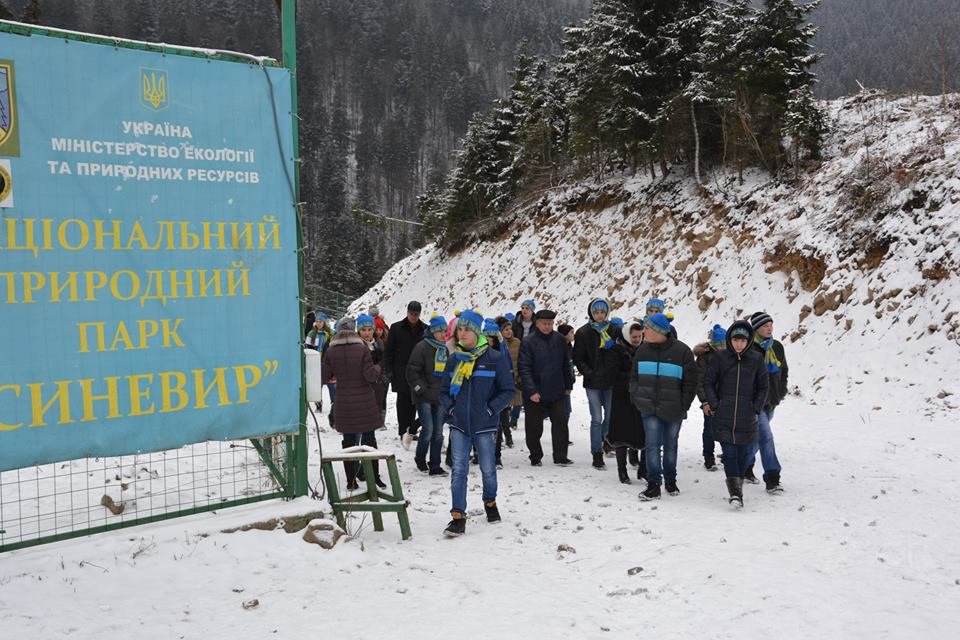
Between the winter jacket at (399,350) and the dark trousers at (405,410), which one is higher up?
the winter jacket at (399,350)

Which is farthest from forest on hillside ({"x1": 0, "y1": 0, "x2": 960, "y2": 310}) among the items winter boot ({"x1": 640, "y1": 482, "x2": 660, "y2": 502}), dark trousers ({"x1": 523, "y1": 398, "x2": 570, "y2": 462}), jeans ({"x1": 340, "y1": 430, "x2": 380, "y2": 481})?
winter boot ({"x1": 640, "y1": 482, "x2": 660, "y2": 502})

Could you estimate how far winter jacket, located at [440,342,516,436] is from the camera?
19.0ft

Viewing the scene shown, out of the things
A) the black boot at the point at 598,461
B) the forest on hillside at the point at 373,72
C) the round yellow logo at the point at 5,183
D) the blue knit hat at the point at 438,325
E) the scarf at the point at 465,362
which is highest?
the forest on hillside at the point at 373,72

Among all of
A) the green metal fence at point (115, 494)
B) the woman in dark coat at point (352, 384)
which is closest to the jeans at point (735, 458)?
the woman in dark coat at point (352, 384)

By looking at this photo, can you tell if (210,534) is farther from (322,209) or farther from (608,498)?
(322,209)

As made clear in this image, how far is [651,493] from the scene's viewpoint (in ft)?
22.0

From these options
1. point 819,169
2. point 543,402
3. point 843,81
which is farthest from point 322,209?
point 543,402

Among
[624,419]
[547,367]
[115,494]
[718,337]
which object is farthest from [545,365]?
[115,494]

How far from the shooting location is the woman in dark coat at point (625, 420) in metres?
7.46

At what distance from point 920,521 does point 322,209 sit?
85088 mm

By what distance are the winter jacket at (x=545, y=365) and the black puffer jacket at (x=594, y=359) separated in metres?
0.27

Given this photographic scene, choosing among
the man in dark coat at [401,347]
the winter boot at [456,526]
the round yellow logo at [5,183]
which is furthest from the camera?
the man in dark coat at [401,347]

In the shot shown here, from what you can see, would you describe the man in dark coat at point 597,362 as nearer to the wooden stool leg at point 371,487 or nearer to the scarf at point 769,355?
the scarf at point 769,355

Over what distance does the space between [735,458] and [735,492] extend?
0.33 metres
